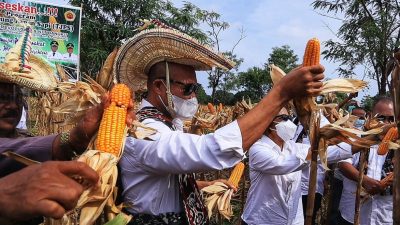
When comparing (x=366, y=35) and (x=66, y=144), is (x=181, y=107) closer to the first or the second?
(x=66, y=144)

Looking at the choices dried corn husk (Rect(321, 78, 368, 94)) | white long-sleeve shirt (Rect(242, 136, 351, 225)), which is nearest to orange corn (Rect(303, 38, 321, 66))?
dried corn husk (Rect(321, 78, 368, 94))

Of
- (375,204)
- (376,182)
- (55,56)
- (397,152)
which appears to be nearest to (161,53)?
(397,152)

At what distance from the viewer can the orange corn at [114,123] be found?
1.56m

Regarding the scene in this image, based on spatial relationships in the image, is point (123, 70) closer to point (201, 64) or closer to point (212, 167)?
point (201, 64)

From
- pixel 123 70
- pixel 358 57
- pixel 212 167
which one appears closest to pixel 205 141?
pixel 212 167

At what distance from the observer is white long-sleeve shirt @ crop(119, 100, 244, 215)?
183 centimetres

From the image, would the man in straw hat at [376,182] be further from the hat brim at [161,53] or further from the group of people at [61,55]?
the group of people at [61,55]

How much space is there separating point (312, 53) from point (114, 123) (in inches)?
34.8

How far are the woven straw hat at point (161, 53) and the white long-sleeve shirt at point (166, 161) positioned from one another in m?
0.37

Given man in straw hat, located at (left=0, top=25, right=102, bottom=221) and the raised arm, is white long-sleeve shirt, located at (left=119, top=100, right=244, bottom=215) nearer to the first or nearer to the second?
the raised arm

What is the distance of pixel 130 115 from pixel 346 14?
43.2 feet

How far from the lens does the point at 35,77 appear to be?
2.31 m

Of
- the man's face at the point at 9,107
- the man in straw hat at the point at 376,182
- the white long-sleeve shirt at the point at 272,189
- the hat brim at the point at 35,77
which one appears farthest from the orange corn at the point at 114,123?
the man in straw hat at the point at 376,182

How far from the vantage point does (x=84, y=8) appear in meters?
17.2
